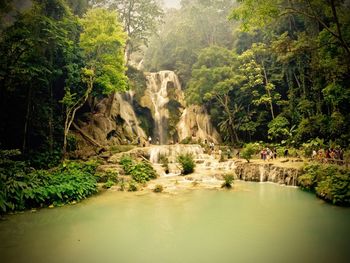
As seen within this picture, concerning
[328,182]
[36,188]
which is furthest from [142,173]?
[328,182]

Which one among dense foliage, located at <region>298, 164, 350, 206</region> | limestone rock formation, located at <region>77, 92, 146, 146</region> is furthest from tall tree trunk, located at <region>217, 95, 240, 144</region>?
dense foliage, located at <region>298, 164, 350, 206</region>

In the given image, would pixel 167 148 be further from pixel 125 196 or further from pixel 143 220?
pixel 143 220

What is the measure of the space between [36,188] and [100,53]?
11.9 metres

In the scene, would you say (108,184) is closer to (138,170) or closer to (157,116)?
(138,170)

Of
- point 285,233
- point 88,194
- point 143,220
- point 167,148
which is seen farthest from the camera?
point 167,148

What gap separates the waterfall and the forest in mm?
1935

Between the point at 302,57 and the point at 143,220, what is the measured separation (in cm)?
2163

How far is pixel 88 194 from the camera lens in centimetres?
1218

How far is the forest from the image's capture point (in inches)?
509

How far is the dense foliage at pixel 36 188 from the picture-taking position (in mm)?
9305

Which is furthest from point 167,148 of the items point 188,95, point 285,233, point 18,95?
point 285,233

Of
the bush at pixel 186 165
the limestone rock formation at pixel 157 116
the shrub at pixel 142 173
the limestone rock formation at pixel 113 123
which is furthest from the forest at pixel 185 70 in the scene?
the bush at pixel 186 165

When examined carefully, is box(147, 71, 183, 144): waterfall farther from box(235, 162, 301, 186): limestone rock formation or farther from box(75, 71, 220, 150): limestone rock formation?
box(235, 162, 301, 186): limestone rock formation

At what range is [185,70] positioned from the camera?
3478cm
